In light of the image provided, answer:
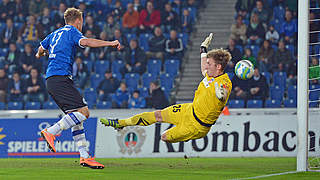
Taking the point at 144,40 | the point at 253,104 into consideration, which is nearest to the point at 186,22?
the point at 144,40

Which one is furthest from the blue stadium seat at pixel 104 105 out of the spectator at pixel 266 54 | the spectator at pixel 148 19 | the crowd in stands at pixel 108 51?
the spectator at pixel 266 54

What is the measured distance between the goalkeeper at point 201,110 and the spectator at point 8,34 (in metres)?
13.1

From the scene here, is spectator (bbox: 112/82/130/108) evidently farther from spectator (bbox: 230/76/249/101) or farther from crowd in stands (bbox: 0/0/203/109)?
spectator (bbox: 230/76/249/101)

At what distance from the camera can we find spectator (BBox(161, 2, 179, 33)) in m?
21.6

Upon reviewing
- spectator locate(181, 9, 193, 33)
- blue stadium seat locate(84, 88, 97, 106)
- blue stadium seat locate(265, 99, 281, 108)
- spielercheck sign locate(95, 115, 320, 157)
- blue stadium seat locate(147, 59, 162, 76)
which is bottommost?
spielercheck sign locate(95, 115, 320, 157)

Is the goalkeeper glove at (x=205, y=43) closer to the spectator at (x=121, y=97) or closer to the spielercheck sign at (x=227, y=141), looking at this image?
the spielercheck sign at (x=227, y=141)

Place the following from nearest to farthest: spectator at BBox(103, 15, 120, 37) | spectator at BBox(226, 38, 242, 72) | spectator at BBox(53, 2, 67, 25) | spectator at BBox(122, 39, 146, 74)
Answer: spectator at BBox(226, 38, 242, 72) < spectator at BBox(122, 39, 146, 74) < spectator at BBox(103, 15, 120, 37) < spectator at BBox(53, 2, 67, 25)

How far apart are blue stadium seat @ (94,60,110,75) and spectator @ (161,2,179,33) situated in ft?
7.98

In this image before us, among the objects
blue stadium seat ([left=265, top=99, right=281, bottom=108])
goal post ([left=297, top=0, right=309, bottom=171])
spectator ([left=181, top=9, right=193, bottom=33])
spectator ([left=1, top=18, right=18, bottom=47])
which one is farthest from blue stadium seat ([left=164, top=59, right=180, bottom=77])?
goal post ([left=297, top=0, right=309, bottom=171])

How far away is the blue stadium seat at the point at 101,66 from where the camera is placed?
20.6 meters

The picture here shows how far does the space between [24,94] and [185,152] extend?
6.54 m

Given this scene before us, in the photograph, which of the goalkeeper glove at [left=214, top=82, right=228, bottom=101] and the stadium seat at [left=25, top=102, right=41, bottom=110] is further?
the stadium seat at [left=25, top=102, right=41, bottom=110]

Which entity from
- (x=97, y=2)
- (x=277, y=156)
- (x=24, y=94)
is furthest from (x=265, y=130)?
(x=97, y=2)

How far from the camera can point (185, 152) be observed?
15.6 meters
